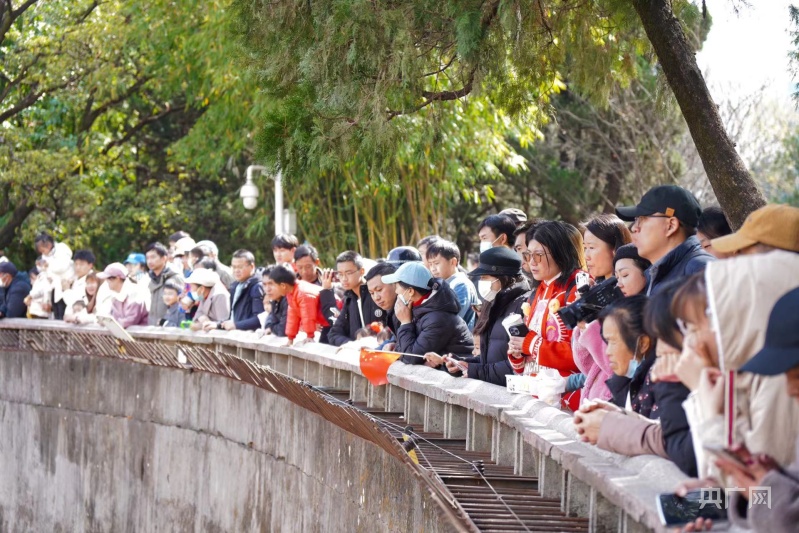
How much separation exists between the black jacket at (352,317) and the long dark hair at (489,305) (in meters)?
2.78

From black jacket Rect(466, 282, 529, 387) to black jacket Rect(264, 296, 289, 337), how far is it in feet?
16.2

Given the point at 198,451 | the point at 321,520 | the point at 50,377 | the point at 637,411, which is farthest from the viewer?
the point at 50,377

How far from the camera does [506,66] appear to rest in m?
8.86

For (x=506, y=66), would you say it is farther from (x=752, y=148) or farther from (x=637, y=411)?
(x=752, y=148)

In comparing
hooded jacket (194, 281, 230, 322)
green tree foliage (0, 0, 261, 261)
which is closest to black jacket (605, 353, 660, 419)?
hooded jacket (194, 281, 230, 322)

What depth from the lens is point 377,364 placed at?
30.5 ft

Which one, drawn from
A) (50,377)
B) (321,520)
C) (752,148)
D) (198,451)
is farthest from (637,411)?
(752,148)

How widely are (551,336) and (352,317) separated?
4.46 meters

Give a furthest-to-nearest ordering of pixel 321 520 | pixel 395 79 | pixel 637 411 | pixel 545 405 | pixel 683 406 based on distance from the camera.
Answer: pixel 321 520
pixel 395 79
pixel 545 405
pixel 637 411
pixel 683 406

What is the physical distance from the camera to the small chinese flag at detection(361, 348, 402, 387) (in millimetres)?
9266

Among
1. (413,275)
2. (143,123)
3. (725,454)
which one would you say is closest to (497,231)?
(413,275)

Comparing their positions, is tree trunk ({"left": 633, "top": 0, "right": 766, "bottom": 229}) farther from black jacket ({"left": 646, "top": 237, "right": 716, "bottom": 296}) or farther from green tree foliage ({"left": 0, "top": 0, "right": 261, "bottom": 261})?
green tree foliage ({"left": 0, "top": 0, "right": 261, "bottom": 261})

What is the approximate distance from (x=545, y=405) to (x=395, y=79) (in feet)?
8.40

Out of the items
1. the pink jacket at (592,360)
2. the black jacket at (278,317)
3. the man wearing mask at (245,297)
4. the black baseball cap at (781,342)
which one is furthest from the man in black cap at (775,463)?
the man wearing mask at (245,297)
